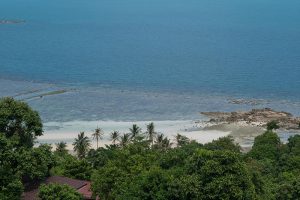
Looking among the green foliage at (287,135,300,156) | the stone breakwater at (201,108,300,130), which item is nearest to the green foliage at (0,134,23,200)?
the green foliage at (287,135,300,156)

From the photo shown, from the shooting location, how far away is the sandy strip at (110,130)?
76250 mm

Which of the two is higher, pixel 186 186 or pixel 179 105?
pixel 179 105

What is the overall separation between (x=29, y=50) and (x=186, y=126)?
8899cm

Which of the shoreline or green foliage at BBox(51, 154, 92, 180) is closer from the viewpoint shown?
green foliage at BBox(51, 154, 92, 180)

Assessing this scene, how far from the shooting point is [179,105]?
98.1m

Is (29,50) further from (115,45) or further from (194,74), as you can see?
(194,74)

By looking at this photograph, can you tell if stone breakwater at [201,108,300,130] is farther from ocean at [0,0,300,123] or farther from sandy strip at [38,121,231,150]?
sandy strip at [38,121,231,150]

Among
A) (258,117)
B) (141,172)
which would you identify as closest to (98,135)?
(258,117)

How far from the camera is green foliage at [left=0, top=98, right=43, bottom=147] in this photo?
37281 millimetres

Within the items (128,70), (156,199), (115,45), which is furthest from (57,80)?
(156,199)

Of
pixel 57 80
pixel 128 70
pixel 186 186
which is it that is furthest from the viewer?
pixel 128 70

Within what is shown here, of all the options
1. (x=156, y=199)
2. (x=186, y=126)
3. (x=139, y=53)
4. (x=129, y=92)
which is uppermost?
(x=139, y=53)

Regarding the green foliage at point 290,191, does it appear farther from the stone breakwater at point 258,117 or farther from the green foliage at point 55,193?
the stone breakwater at point 258,117

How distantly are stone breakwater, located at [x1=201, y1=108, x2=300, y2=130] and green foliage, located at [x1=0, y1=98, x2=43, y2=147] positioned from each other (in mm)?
51569
